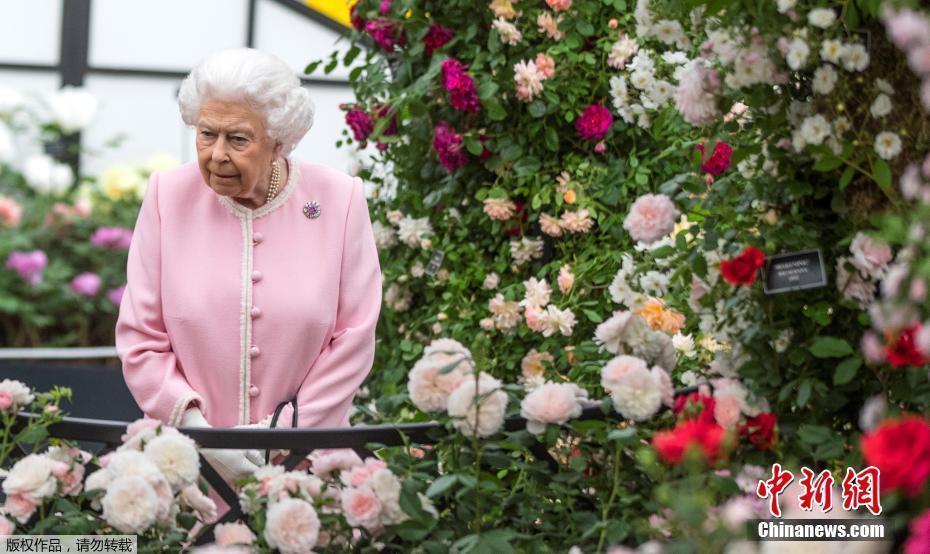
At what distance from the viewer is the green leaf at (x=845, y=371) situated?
184 cm

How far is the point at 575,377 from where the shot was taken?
10.5ft

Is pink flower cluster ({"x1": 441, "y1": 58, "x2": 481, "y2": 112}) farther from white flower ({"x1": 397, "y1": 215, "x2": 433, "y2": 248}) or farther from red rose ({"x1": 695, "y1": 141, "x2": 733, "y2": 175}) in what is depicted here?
red rose ({"x1": 695, "y1": 141, "x2": 733, "y2": 175})

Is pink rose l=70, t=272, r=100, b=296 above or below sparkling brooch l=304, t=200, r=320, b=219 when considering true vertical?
above

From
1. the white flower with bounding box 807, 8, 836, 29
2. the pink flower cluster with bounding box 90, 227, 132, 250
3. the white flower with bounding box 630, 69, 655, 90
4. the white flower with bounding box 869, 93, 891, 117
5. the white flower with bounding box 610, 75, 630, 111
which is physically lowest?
the white flower with bounding box 869, 93, 891, 117

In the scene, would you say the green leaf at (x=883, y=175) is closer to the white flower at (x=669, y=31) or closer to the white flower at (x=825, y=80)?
the white flower at (x=825, y=80)

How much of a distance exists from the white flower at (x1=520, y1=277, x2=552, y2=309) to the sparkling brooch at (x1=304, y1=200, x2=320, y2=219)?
976 millimetres

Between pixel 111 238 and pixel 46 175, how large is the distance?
18.1 inches

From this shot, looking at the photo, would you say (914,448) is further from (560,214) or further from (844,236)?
(560,214)

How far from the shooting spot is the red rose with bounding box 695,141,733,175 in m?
2.45

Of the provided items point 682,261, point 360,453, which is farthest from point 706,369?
point 360,453

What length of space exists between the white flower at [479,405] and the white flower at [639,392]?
0.18 m

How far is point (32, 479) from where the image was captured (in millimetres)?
1969

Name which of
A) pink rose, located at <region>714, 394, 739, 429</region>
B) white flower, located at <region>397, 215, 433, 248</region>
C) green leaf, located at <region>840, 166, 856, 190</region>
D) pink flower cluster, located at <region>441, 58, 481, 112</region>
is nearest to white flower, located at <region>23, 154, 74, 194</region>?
white flower, located at <region>397, 215, 433, 248</region>

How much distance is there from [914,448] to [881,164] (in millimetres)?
761
